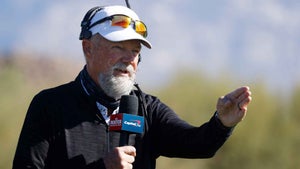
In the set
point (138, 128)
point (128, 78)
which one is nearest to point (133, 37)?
point (128, 78)

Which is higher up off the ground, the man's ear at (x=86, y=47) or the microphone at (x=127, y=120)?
the man's ear at (x=86, y=47)

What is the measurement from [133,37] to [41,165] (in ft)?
2.97

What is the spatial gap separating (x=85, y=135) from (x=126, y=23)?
729mm

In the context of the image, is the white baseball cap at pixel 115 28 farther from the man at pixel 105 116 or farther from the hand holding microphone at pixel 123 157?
the hand holding microphone at pixel 123 157

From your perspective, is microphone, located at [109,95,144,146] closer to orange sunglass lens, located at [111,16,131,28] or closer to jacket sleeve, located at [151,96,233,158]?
jacket sleeve, located at [151,96,233,158]

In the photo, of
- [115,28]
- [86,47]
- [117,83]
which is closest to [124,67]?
[117,83]

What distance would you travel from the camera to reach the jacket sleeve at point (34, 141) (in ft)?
18.3

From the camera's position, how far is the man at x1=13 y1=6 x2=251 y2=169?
5.62 meters

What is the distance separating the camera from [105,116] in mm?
5816

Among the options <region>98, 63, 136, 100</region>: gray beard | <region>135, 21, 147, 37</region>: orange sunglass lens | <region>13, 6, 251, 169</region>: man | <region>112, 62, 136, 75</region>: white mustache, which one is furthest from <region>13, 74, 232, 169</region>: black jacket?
<region>135, 21, 147, 37</region>: orange sunglass lens

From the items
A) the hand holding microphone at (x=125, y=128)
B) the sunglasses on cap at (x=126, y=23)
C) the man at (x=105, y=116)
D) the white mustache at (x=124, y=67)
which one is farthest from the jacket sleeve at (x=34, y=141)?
the sunglasses on cap at (x=126, y=23)

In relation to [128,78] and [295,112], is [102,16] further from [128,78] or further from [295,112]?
[295,112]

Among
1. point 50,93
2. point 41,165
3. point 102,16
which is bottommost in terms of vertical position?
point 41,165

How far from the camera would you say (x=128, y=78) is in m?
5.79
